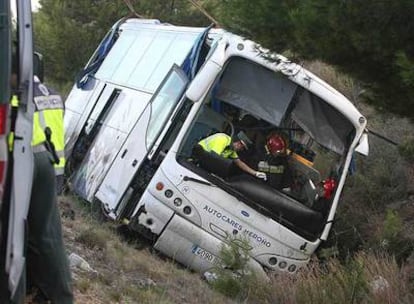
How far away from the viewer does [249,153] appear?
1009 cm

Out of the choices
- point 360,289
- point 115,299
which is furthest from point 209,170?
point 115,299

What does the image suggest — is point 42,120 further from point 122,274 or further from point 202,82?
point 202,82

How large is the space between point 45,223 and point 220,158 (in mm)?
4757

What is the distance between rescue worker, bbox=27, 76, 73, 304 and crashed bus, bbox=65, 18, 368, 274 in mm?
3540

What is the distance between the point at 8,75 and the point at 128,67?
8.59m

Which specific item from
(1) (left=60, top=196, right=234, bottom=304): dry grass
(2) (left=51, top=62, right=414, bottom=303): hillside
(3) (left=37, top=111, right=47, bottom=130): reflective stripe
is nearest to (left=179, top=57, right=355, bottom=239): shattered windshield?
(2) (left=51, top=62, right=414, bottom=303): hillside

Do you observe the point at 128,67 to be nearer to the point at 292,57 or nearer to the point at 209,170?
the point at 209,170

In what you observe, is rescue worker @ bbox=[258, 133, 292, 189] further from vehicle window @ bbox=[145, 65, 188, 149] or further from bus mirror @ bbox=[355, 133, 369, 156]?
vehicle window @ bbox=[145, 65, 188, 149]

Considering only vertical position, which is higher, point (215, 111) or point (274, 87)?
point (274, 87)

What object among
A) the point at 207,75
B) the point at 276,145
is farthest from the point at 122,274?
the point at 276,145

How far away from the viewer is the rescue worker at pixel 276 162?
9.83 meters

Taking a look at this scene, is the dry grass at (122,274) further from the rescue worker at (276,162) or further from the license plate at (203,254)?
the rescue worker at (276,162)

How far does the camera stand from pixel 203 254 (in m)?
8.97

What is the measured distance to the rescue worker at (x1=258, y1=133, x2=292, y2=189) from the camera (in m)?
9.83
